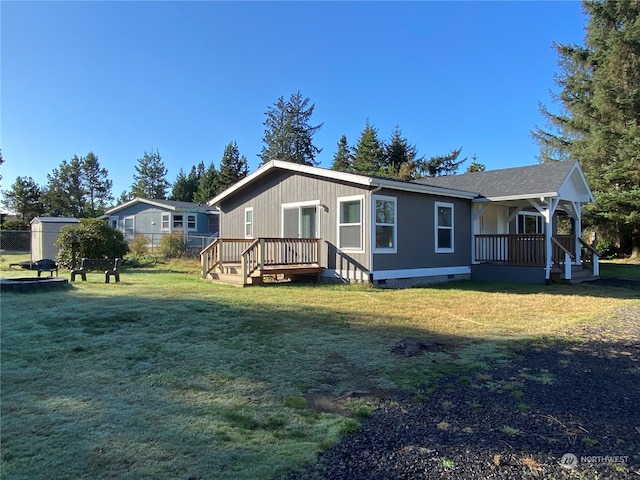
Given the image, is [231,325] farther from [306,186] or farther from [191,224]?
[191,224]

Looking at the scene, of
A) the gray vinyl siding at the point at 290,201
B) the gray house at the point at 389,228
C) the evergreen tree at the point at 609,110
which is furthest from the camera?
the evergreen tree at the point at 609,110

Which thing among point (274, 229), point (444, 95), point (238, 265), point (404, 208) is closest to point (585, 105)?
point (444, 95)

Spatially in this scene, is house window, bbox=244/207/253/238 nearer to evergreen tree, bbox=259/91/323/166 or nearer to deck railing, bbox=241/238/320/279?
deck railing, bbox=241/238/320/279

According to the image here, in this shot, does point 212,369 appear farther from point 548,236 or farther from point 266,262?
point 548,236

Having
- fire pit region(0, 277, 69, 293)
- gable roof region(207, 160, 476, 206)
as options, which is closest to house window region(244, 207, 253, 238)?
gable roof region(207, 160, 476, 206)

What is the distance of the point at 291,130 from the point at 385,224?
37.0 meters

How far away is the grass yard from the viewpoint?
2.54 metres

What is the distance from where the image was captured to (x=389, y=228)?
1178cm

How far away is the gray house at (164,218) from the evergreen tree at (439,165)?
19.7 metres

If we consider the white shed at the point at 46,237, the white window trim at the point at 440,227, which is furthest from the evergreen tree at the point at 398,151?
the white shed at the point at 46,237

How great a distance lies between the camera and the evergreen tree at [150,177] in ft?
185

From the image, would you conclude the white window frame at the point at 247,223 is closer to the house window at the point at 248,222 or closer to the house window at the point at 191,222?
the house window at the point at 248,222

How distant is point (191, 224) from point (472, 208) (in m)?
20.8

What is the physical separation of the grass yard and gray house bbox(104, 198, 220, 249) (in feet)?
68.6
